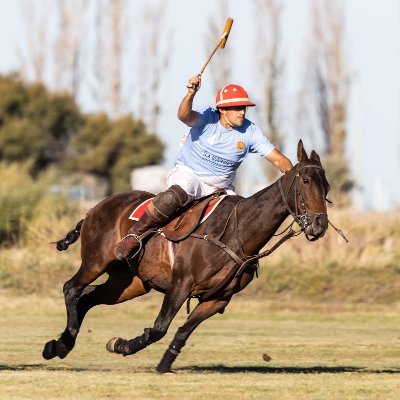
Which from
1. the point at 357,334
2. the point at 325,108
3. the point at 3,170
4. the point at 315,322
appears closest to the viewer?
the point at 357,334

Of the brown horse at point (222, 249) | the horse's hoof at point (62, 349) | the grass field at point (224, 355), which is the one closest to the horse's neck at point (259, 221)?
the brown horse at point (222, 249)

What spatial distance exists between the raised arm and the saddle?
80 centimetres

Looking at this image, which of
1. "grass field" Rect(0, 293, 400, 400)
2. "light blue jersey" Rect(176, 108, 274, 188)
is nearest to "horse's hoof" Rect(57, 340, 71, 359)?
"grass field" Rect(0, 293, 400, 400)

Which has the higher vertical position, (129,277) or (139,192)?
(139,192)

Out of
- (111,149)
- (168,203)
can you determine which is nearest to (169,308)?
(168,203)

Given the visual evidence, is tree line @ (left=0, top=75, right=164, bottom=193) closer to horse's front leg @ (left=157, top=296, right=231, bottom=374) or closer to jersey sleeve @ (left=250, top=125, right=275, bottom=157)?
jersey sleeve @ (left=250, top=125, right=275, bottom=157)

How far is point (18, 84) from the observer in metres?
51.5

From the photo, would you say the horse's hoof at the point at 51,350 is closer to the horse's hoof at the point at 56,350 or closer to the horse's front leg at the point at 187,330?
the horse's hoof at the point at 56,350

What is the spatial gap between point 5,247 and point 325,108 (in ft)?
111

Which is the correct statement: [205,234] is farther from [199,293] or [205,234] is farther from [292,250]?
[292,250]

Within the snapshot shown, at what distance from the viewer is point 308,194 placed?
11.3 m

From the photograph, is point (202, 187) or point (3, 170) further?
point (3, 170)

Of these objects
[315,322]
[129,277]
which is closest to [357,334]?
[315,322]

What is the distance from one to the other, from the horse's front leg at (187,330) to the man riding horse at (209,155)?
990mm
